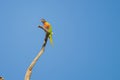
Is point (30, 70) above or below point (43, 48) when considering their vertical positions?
below

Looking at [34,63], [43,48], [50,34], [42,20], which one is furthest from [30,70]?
[42,20]

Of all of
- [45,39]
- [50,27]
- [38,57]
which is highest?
[50,27]

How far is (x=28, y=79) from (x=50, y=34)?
37.6 inches

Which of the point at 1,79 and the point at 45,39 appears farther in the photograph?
the point at 45,39

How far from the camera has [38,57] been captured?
3.46 m

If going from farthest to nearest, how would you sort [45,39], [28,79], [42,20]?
[42,20] < [45,39] < [28,79]

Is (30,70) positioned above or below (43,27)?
below

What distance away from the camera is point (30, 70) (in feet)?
10.9

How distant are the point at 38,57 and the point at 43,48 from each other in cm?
20

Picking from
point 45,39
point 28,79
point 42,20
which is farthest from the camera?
point 42,20

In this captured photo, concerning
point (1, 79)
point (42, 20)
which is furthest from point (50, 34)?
point (1, 79)

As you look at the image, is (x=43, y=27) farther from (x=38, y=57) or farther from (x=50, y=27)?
(x=38, y=57)

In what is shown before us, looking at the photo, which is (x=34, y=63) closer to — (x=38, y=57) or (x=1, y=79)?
(x=38, y=57)

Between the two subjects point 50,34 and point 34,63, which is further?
point 50,34
